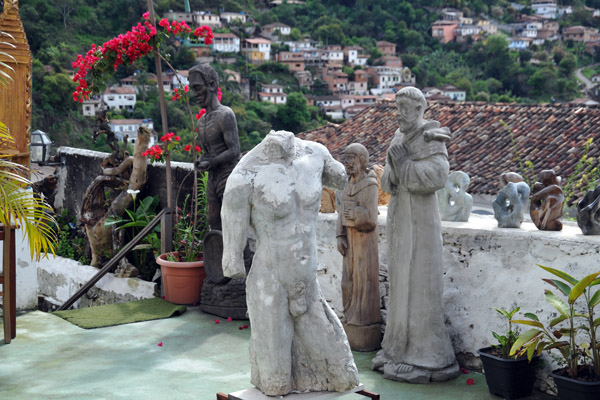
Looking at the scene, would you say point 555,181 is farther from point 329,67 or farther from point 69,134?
point 329,67

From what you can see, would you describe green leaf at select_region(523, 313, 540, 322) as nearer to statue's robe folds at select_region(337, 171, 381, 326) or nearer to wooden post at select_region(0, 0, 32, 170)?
statue's robe folds at select_region(337, 171, 381, 326)

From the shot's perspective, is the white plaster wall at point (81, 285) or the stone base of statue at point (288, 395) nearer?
the stone base of statue at point (288, 395)

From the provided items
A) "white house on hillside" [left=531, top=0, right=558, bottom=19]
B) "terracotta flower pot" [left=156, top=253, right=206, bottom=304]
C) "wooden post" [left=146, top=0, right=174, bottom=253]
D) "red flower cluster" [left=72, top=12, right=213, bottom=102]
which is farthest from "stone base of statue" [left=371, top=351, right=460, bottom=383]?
"white house on hillside" [left=531, top=0, right=558, bottom=19]

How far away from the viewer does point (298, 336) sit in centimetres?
483

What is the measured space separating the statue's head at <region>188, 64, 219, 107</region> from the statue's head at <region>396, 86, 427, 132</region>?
2.32 meters

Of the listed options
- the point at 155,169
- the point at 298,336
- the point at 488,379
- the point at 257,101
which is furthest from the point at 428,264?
the point at 257,101

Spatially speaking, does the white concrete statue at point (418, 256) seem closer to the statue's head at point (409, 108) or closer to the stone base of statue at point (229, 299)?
the statue's head at point (409, 108)

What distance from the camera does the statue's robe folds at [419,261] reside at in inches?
224

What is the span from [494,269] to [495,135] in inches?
523

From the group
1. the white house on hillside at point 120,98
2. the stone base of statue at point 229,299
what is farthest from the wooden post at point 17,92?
the white house on hillside at point 120,98

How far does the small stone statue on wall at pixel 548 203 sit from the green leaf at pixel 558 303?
716 millimetres

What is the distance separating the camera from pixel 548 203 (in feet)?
18.5

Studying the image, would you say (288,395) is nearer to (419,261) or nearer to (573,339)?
(419,261)

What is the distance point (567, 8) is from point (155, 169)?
72.3m
